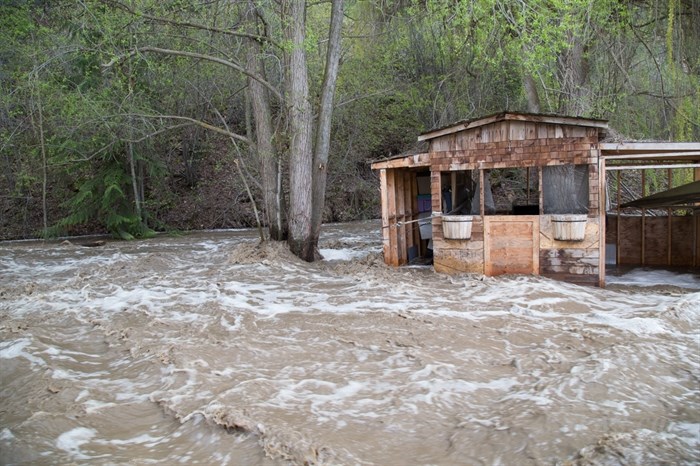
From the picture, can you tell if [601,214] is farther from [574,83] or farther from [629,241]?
[574,83]

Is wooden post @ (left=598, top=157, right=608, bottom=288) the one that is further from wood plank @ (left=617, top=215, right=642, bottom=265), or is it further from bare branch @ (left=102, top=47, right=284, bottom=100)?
bare branch @ (left=102, top=47, right=284, bottom=100)

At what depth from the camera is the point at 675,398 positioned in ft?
18.5

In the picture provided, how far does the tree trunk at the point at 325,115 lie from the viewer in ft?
45.5

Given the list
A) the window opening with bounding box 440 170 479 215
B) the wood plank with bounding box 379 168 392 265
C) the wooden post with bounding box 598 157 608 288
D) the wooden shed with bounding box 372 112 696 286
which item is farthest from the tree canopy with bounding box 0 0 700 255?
the wooden post with bounding box 598 157 608 288

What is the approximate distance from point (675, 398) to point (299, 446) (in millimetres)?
3584

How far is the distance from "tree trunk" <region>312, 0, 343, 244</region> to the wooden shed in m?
2.03

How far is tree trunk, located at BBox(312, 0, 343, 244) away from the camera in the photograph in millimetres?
13859

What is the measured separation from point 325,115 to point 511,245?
17.8ft

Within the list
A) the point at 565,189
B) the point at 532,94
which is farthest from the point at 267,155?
the point at 532,94

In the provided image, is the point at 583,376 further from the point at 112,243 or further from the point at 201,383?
the point at 112,243

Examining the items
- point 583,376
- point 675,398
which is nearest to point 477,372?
point 583,376

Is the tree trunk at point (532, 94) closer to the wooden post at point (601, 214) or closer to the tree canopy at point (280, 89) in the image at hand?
the tree canopy at point (280, 89)

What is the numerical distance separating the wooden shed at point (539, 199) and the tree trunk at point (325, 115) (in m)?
2.03

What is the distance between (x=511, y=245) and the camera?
11109mm
